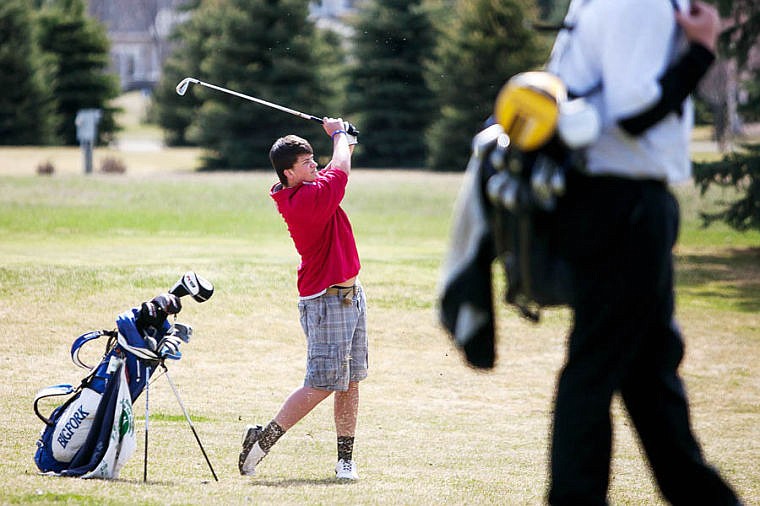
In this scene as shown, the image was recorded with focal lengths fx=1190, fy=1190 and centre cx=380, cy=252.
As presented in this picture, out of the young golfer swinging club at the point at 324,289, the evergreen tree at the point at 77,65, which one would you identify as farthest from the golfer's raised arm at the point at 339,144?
the evergreen tree at the point at 77,65

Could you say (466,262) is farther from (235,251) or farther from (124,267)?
(235,251)

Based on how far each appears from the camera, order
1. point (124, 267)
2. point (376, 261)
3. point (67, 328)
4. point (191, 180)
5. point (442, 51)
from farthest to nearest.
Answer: point (442, 51) → point (191, 180) → point (376, 261) → point (124, 267) → point (67, 328)

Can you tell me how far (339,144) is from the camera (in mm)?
6117

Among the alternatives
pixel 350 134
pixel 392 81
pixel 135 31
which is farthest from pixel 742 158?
pixel 135 31

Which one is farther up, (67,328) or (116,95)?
(116,95)

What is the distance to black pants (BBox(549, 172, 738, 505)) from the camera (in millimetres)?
3348

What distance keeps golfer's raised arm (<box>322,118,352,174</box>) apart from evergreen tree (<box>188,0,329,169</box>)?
30326 millimetres

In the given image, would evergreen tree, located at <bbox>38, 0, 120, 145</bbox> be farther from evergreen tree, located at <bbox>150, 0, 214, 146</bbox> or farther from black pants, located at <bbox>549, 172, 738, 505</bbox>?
black pants, located at <bbox>549, 172, 738, 505</bbox>

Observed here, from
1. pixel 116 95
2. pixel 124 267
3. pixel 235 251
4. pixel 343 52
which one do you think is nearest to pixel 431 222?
pixel 235 251

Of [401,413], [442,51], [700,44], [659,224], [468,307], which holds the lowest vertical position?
[401,413]

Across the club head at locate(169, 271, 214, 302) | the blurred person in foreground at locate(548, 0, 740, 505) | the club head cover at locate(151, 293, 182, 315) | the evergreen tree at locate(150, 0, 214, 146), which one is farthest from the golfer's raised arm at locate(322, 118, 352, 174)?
the evergreen tree at locate(150, 0, 214, 146)

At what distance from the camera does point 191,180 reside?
30578 millimetres

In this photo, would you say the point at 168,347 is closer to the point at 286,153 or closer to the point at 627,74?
the point at 286,153

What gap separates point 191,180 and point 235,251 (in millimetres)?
14480
